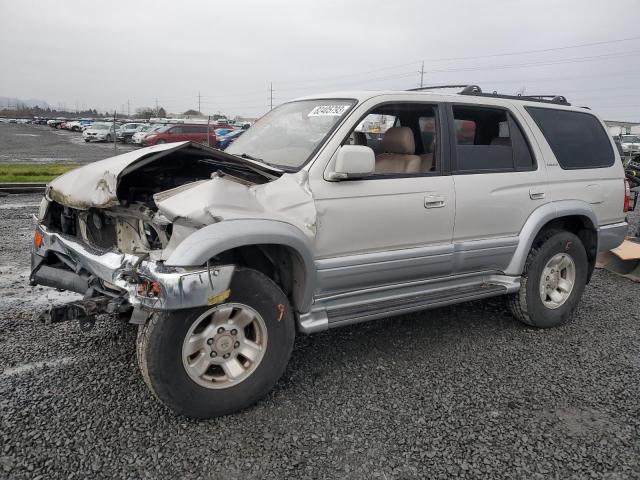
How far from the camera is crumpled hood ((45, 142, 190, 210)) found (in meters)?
2.80

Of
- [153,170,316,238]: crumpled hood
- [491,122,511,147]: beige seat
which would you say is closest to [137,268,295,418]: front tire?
[153,170,316,238]: crumpled hood

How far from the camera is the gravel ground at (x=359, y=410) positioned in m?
2.42

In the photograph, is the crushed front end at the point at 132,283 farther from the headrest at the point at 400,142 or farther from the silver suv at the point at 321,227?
the headrest at the point at 400,142

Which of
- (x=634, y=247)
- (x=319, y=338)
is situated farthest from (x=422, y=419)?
(x=634, y=247)

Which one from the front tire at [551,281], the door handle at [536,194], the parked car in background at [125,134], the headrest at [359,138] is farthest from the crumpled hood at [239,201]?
the parked car in background at [125,134]

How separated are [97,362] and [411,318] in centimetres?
258

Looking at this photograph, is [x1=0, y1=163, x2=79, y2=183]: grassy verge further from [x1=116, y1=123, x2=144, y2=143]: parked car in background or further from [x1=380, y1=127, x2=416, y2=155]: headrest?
[x1=116, y1=123, x2=144, y2=143]: parked car in background

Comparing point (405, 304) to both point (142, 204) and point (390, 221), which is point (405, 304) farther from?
point (142, 204)

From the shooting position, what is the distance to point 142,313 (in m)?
2.58

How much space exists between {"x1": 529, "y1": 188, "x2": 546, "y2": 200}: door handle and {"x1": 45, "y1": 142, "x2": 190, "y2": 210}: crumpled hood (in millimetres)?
2760

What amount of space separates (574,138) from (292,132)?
2627 millimetres

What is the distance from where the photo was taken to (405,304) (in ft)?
11.2

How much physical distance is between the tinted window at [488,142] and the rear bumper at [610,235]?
1.11 metres

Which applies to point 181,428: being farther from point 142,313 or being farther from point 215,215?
point 215,215
